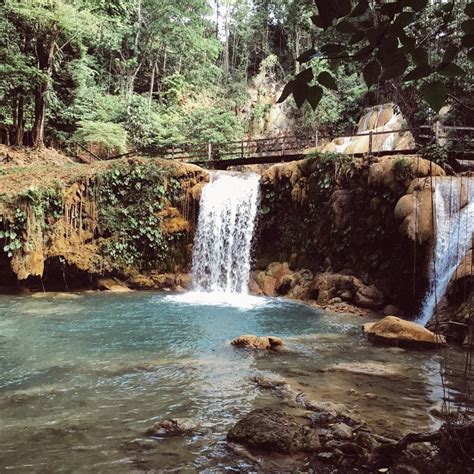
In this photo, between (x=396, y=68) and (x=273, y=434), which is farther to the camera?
(x=273, y=434)

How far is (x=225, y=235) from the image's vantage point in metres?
15.4

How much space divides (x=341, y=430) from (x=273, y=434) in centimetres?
67

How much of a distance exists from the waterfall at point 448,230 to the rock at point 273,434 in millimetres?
6702

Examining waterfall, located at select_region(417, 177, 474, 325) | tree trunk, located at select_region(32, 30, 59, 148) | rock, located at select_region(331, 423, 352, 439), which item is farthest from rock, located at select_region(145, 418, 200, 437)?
tree trunk, located at select_region(32, 30, 59, 148)

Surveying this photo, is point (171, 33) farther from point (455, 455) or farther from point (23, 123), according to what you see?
point (455, 455)

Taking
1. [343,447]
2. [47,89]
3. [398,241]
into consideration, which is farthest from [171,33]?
[343,447]

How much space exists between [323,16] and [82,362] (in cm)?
672

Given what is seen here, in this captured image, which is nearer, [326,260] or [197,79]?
[326,260]

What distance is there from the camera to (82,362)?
696 cm

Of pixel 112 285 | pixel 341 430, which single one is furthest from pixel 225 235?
pixel 341 430

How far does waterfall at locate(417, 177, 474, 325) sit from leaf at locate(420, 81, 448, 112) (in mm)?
9002

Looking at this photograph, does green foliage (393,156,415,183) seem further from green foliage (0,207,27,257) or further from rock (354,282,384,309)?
green foliage (0,207,27,257)

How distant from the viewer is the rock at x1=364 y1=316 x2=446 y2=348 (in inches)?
307

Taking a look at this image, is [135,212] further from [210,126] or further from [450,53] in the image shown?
[450,53]
